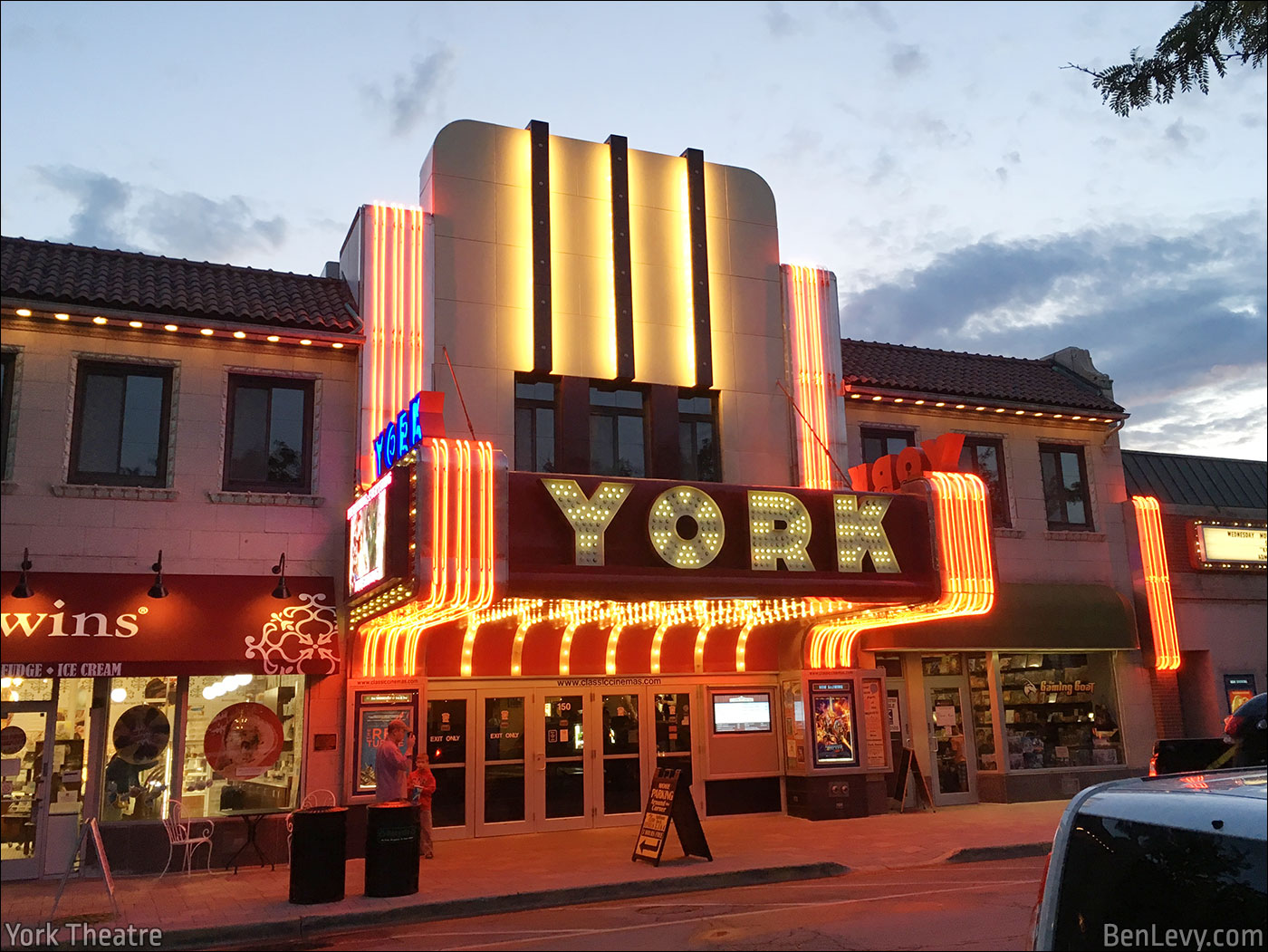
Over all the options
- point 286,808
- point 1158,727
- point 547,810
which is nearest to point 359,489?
point 286,808

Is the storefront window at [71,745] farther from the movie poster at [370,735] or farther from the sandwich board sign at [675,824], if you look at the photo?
the sandwich board sign at [675,824]

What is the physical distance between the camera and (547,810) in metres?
17.1

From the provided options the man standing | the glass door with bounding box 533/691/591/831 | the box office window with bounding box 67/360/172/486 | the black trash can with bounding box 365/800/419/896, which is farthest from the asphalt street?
the box office window with bounding box 67/360/172/486

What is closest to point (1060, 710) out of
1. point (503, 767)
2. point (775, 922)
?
point (503, 767)

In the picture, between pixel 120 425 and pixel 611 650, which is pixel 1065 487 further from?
pixel 120 425

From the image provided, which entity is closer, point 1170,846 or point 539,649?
point 1170,846

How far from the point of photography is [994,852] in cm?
1430

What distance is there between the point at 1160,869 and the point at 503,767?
14.1m

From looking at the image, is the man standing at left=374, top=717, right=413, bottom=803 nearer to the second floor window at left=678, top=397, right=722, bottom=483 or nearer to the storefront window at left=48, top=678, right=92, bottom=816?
the storefront window at left=48, top=678, right=92, bottom=816

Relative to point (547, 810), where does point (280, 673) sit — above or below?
above

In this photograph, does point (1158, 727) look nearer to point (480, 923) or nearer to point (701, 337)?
point (701, 337)

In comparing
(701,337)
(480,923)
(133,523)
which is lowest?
(480,923)

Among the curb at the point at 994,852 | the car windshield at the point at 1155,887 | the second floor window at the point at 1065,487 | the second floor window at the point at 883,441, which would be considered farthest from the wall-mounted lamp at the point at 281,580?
the second floor window at the point at 1065,487

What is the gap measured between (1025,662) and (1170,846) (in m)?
17.5
